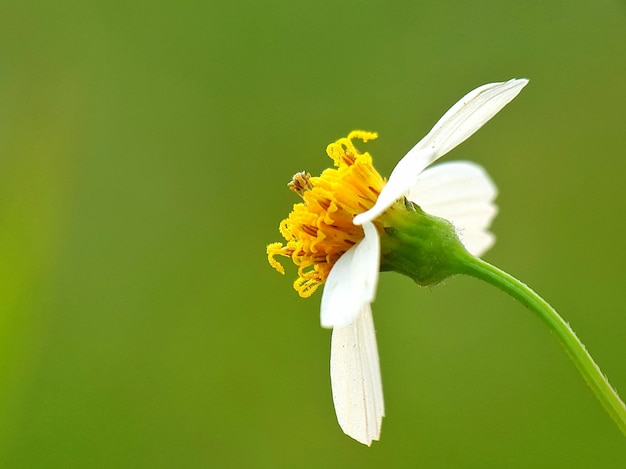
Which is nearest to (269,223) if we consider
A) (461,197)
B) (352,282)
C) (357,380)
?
(461,197)

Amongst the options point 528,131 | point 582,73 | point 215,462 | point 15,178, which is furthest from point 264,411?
point 582,73

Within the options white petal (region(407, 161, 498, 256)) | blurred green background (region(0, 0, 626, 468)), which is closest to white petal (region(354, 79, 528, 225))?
white petal (region(407, 161, 498, 256))

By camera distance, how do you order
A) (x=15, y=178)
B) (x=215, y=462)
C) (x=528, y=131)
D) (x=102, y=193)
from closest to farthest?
(x=15, y=178), (x=215, y=462), (x=528, y=131), (x=102, y=193)

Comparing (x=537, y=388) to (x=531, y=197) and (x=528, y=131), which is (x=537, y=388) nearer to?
(x=531, y=197)

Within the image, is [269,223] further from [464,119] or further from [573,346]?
[573,346]

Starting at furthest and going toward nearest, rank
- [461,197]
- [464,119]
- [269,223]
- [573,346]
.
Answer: [269,223], [461,197], [464,119], [573,346]

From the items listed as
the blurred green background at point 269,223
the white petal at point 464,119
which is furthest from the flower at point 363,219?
the blurred green background at point 269,223

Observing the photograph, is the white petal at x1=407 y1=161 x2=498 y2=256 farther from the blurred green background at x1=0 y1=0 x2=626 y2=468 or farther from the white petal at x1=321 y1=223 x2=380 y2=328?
the blurred green background at x1=0 y1=0 x2=626 y2=468

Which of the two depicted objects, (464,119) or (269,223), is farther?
(269,223)
